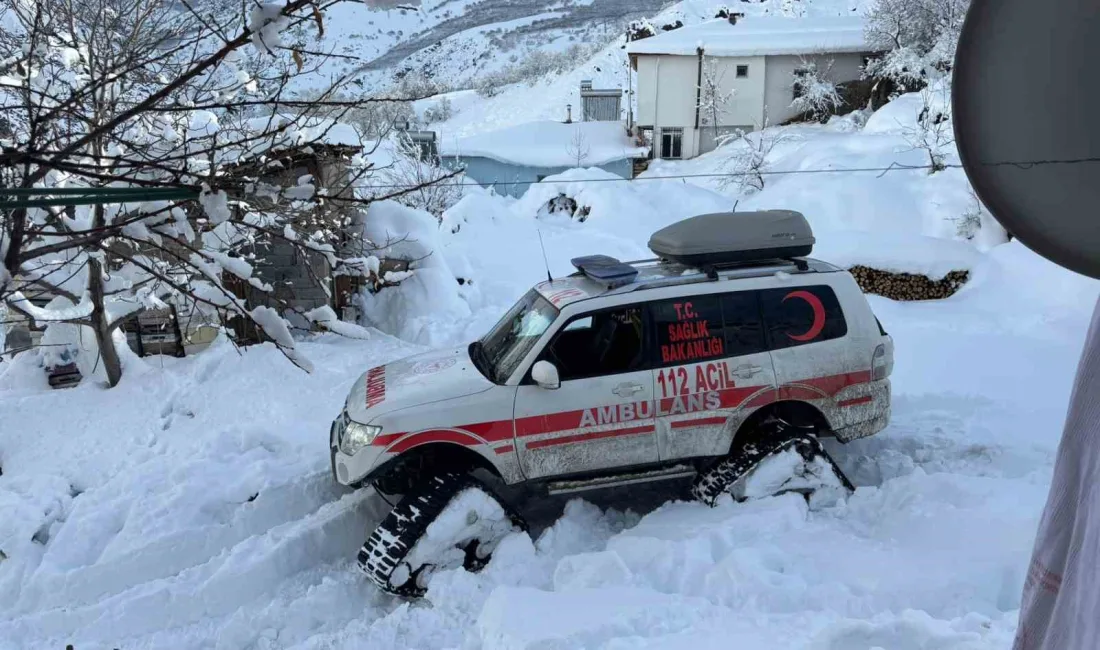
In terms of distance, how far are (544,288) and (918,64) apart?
2981 cm

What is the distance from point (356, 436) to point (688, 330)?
263 cm

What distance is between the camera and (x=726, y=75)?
36625 mm

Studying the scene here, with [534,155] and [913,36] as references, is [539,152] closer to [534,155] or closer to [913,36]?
[534,155]

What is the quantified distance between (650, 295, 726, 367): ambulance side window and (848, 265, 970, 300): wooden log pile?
7.94 metres

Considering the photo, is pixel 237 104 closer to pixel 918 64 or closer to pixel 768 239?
pixel 768 239

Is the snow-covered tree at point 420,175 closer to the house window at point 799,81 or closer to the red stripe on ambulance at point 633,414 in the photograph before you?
the house window at point 799,81

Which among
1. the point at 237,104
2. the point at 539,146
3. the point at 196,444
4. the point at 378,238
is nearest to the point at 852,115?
the point at 539,146

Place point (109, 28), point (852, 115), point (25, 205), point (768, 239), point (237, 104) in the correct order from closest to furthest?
point (25, 205) < point (237, 104) < point (768, 239) < point (109, 28) < point (852, 115)

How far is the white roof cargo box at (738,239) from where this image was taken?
6.05 m

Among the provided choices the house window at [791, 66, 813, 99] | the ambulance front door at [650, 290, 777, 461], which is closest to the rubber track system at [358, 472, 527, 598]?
the ambulance front door at [650, 290, 777, 461]

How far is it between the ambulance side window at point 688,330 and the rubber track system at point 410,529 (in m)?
1.70

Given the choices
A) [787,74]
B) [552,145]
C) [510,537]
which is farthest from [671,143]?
[510,537]

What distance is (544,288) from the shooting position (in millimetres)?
6430

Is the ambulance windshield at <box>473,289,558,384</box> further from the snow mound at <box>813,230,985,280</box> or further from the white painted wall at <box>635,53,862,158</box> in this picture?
the white painted wall at <box>635,53,862,158</box>
